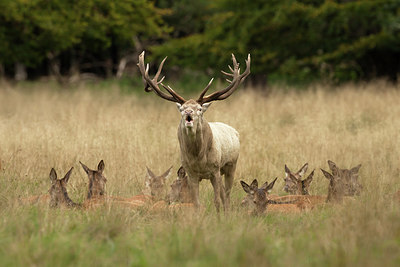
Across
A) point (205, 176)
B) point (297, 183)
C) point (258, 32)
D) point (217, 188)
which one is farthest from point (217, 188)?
point (258, 32)

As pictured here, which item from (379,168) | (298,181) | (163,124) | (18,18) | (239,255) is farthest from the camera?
(18,18)

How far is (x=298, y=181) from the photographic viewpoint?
27.9 feet

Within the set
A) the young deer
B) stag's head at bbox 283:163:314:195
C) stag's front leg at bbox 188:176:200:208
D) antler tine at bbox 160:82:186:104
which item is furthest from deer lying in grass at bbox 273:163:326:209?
the young deer

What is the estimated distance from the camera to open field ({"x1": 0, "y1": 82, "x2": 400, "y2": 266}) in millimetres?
5004

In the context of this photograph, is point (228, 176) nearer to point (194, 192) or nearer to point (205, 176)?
point (205, 176)

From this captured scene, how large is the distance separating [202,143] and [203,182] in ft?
6.76

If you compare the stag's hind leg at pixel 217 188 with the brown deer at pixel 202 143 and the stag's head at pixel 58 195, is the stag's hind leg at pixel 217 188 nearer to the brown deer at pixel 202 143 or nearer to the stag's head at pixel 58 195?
the brown deer at pixel 202 143

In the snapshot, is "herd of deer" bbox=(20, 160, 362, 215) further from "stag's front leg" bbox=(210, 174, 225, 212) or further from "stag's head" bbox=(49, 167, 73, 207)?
"stag's front leg" bbox=(210, 174, 225, 212)

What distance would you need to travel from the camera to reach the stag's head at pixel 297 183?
846 cm

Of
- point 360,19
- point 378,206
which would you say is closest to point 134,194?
point 378,206

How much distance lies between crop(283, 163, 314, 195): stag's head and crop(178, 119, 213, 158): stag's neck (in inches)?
70.8

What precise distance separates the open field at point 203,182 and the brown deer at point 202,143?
0.37m

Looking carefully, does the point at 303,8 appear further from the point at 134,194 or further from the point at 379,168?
the point at 134,194

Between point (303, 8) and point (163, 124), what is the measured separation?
938 centimetres
